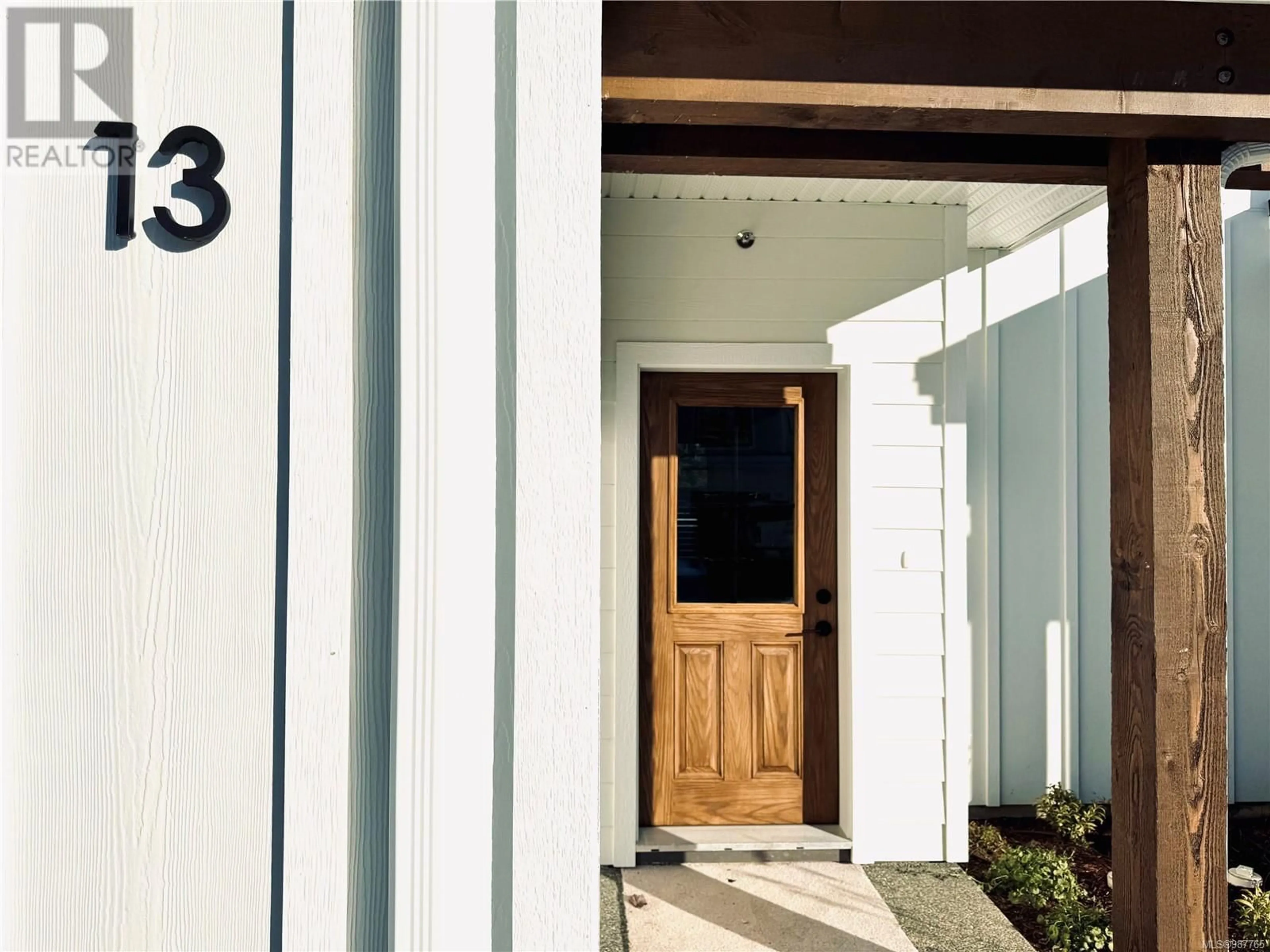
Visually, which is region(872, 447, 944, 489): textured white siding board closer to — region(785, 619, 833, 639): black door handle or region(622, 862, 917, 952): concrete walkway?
region(785, 619, 833, 639): black door handle

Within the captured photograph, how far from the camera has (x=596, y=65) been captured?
787 mm

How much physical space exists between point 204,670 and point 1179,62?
80.0 inches

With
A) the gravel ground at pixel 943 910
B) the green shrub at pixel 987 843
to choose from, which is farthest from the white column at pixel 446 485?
the green shrub at pixel 987 843

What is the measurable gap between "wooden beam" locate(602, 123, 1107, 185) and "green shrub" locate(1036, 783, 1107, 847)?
3.12m

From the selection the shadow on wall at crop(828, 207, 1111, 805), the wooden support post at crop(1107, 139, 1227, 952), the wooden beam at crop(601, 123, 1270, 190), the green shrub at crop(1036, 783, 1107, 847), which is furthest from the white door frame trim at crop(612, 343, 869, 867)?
the wooden support post at crop(1107, 139, 1227, 952)

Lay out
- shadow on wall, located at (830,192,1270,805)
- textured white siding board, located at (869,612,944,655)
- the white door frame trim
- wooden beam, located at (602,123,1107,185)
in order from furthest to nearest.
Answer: shadow on wall, located at (830,192,1270,805), textured white siding board, located at (869,612,944,655), the white door frame trim, wooden beam, located at (602,123,1107,185)

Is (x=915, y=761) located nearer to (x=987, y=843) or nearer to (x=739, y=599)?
(x=987, y=843)

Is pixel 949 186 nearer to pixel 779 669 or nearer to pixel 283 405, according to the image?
pixel 779 669

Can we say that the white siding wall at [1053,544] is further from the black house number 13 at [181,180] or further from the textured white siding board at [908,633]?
the black house number 13 at [181,180]

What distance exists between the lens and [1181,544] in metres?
1.87

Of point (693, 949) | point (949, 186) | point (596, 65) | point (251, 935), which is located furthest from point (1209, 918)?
point (949, 186)

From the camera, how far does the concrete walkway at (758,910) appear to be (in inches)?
122

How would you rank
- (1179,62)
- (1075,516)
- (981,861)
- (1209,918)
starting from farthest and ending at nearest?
(1075,516)
(981,861)
(1209,918)
(1179,62)

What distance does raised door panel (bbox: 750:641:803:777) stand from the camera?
397 cm
